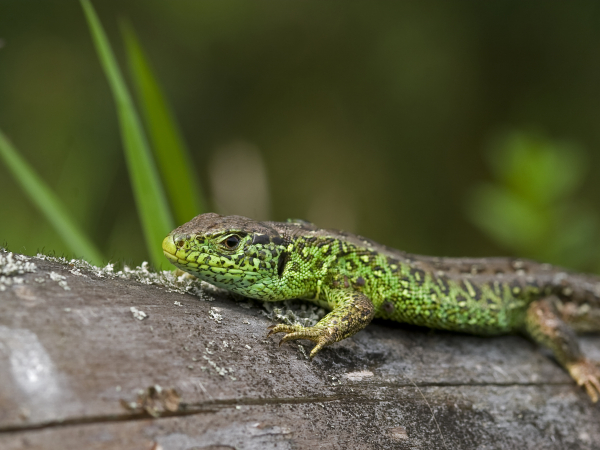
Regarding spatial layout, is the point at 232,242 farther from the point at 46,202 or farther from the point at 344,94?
the point at 344,94

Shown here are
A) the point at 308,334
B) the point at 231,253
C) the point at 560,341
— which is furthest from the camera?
the point at 560,341

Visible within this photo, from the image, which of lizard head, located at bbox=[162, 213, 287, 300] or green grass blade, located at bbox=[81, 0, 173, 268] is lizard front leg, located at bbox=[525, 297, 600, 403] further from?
green grass blade, located at bbox=[81, 0, 173, 268]

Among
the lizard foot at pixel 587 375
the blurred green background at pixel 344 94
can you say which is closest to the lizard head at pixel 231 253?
the lizard foot at pixel 587 375

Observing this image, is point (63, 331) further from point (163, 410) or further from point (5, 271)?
point (163, 410)

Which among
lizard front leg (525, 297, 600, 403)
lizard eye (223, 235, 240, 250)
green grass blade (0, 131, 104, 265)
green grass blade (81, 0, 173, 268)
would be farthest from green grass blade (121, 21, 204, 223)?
lizard front leg (525, 297, 600, 403)

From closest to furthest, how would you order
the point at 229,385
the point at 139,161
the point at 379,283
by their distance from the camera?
the point at 229,385 → the point at 379,283 → the point at 139,161

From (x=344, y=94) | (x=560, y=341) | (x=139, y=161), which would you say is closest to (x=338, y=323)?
(x=139, y=161)

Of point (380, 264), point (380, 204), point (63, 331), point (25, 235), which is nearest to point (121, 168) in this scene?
point (25, 235)
